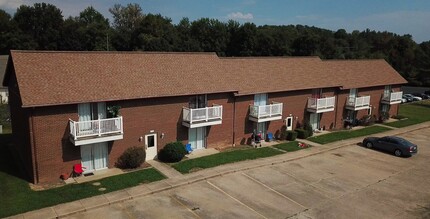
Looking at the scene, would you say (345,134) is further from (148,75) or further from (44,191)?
A: (44,191)

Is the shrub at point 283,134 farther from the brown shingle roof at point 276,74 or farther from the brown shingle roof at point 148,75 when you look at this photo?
the brown shingle roof at point 148,75

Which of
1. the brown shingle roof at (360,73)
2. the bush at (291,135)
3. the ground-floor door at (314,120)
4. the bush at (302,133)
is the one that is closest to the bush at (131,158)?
the bush at (291,135)

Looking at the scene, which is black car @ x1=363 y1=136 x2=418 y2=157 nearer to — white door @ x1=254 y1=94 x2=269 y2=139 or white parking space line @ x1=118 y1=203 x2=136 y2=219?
white door @ x1=254 y1=94 x2=269 y2=139

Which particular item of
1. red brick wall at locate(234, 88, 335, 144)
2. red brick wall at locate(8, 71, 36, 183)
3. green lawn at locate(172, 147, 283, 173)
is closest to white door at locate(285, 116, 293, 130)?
red brick wall at locate(234, 88, 335, 144)

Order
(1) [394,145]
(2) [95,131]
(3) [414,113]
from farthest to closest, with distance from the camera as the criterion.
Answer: (3) [414,113] < (1) [394,145] < (2) [95,131]

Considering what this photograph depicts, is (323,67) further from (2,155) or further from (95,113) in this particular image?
(2,155)

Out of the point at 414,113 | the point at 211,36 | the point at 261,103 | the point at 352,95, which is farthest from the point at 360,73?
the point at 211,36
